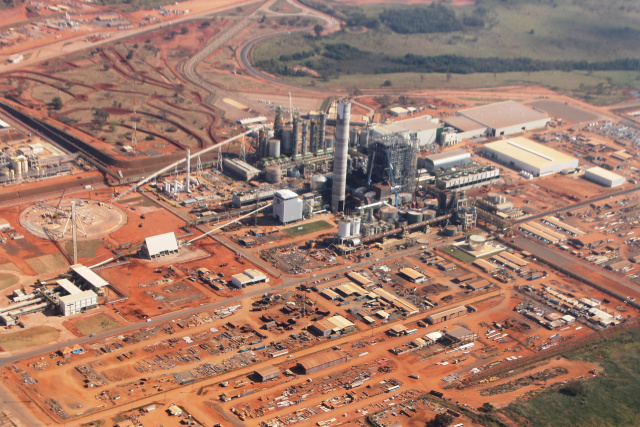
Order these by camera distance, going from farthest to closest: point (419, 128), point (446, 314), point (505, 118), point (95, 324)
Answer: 1. point (505, 118)
2. point (419, 128)
3. point (446, 314)
4. point (95, 324)

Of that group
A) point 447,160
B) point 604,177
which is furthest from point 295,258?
point 604,177

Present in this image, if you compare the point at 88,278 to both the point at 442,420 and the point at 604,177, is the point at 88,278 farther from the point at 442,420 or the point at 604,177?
the point at 604,177

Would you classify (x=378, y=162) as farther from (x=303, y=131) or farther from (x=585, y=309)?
(x=585, y=309)

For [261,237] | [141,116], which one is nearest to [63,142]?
[141,116]

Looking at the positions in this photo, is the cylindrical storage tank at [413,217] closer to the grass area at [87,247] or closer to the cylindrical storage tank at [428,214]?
the cylindrical storage tank at [428,214]

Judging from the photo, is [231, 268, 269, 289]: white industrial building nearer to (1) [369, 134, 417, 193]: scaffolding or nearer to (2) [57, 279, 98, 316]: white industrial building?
(2) [57, 279, 98, 316]: white industrial building

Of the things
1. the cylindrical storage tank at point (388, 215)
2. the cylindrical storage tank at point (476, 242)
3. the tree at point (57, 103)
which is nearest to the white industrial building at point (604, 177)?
the cylindrical storage tank at point (476, 242)
